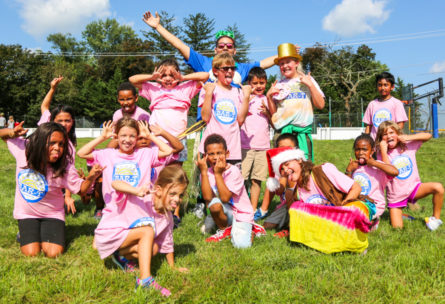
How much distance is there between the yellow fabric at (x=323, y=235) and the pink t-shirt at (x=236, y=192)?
2.03 ft

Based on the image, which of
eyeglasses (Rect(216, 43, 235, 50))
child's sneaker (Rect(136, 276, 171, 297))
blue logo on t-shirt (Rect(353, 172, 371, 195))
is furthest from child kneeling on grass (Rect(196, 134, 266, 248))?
eyeglasses (Rect(216, 43, 235, 50))

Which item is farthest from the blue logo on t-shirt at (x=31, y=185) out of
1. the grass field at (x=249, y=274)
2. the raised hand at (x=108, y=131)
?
the raised hand at (x=108, y=131)

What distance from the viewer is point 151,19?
5.58 m

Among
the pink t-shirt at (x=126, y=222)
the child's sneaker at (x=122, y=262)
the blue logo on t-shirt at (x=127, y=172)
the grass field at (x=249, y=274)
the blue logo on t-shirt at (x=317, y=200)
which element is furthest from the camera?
the blue logo on t-shirt at (x=317, y=200)

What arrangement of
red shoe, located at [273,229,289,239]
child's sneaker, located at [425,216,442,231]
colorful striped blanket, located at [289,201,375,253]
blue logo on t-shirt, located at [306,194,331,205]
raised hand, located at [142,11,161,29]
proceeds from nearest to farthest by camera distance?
colorful striped blanket, located at [289,201,375,253]
blue logo on t-shirt, located at [306,194,331,205]
red shoe, located at [273,229,289,239]
child's sneaker, located at [425,216,442,231]
raised hand, located at [142,11,161,29]

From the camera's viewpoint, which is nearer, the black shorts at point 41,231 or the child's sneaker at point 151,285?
the child's sneaker at point 151,285

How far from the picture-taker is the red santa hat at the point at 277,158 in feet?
14.2

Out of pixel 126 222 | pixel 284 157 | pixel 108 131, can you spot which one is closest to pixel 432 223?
pixel 284 157

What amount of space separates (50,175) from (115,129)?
0.91 meters

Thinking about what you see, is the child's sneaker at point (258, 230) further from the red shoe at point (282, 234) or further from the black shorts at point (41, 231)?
the black shorts at point (41, 231)

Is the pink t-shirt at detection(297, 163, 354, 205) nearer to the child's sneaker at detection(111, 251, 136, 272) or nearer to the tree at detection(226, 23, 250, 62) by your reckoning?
the child's sneaker at detection(111, 251, 136, 272)

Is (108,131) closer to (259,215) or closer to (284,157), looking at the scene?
(284,157)

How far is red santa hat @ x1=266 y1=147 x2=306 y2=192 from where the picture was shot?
4320 mm

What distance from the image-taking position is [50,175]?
3.87m
